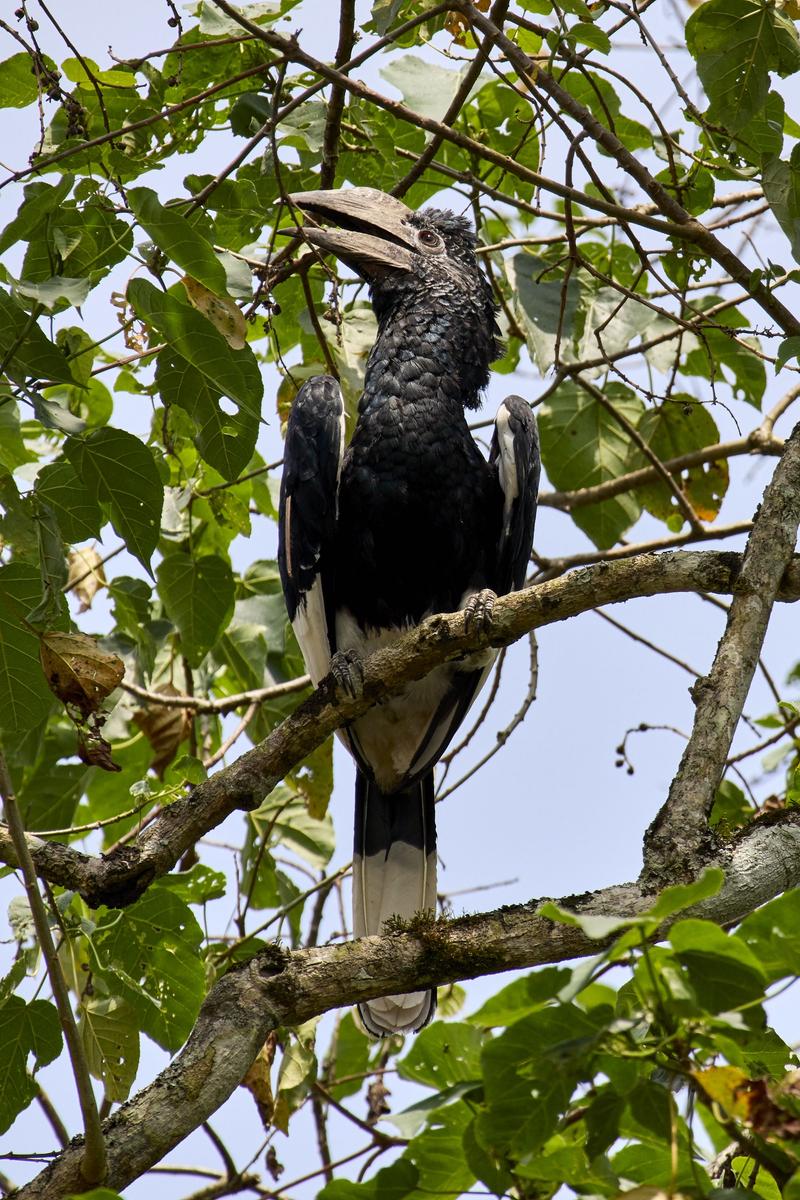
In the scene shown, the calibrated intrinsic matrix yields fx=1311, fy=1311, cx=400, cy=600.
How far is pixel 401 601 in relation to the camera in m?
3.90

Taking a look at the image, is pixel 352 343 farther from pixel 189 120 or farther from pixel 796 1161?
pixel 796 1161

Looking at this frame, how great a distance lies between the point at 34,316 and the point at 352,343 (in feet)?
6.00

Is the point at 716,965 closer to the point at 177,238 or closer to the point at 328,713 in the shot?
the point at 328,713

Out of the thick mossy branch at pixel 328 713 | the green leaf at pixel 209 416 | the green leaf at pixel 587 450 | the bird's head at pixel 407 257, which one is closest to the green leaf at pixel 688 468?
the green leaf at pixel 587 450

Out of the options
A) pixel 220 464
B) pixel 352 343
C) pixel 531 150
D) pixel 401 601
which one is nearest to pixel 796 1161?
pixel 220 464

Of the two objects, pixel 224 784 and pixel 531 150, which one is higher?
pixel 531 150

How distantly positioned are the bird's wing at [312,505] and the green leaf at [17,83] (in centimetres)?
111

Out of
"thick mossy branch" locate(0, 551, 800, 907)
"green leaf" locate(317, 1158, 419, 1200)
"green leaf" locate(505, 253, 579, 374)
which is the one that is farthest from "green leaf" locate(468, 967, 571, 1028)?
"green leaf" locate(505, 253, 579, 374)

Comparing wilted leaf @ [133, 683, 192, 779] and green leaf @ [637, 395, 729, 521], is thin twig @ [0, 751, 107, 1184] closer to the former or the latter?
wilted leaf @ [133, 683, 192, 779]

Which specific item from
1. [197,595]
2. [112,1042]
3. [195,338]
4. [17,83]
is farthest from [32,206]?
[112,1042]

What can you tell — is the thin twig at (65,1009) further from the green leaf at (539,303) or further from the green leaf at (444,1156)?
the green leaf at (539,303)

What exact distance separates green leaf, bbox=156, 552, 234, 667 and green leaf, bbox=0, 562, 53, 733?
1.19 meters

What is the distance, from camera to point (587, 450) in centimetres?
470

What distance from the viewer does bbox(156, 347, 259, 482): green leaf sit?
2.84 meters
